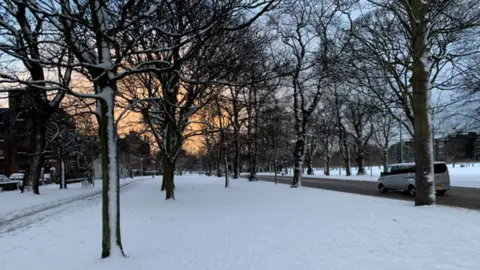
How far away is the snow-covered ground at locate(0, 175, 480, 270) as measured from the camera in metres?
6.77

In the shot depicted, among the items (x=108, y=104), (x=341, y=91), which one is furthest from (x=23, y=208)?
(x=341, y=91)

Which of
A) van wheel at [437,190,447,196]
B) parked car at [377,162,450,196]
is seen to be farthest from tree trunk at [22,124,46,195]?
van wheel at [437,190,447,196]

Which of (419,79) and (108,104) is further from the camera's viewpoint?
(419,79)

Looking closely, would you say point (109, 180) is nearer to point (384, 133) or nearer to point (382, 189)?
point (382, 189)

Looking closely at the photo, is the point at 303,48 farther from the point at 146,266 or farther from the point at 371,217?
the point at 146,266

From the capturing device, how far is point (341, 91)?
152ft

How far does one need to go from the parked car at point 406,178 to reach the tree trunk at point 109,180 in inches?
749

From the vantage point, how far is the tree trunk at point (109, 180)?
706 centimetres

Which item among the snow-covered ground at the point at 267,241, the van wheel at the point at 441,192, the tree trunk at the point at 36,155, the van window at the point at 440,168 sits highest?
the tree trunk at the point at 36,155

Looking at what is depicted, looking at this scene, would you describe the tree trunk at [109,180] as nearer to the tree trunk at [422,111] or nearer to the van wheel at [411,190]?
the tree trunk at [422,111]

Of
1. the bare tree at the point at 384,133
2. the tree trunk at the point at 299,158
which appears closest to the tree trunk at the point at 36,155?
the tree trunk at the point at 299,158

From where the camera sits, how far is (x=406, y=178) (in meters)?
22.9

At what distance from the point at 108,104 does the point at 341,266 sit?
16.2 feet

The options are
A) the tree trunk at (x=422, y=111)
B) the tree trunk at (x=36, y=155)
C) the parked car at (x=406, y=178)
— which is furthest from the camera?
the tree trunk at (x=36, y=155)
